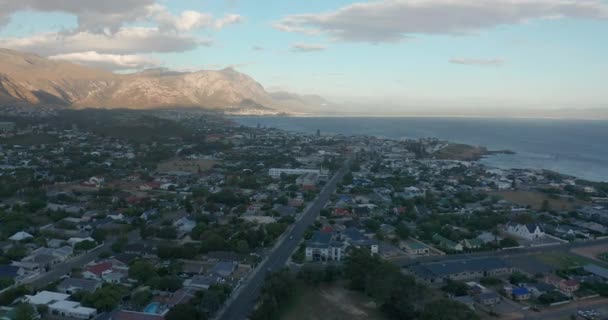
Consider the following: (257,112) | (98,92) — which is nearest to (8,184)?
(98,92)

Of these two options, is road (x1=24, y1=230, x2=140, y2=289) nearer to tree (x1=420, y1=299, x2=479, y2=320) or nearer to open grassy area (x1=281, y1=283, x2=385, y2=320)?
open grassy area (x1=281, y1=283, x2=385, y2=320)

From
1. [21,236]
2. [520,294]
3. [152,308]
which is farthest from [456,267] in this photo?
[21,236]

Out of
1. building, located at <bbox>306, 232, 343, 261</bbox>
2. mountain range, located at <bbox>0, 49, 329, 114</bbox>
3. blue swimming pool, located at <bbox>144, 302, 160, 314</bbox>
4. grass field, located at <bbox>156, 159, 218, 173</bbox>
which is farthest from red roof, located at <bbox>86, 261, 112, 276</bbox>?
mountain range, located at <bbox>0, 49, 329, 114</bbox>

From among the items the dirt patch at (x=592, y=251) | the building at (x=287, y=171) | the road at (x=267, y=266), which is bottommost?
the road at (x=267, y=266)

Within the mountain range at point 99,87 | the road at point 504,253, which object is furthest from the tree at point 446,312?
the mountain range at point 99,87

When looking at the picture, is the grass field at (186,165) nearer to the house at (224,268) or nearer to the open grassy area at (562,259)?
the house at (224,268)

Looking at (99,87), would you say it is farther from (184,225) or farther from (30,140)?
(184,225)
